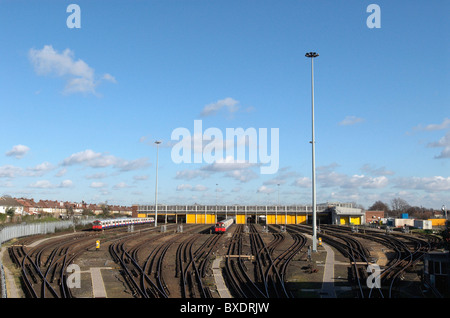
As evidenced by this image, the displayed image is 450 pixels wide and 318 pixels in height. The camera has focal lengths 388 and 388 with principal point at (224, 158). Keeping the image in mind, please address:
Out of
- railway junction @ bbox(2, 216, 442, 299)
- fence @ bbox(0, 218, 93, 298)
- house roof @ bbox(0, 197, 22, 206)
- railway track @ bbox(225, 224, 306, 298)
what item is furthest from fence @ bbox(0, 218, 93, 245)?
house roof @ bbox(0, 197, 22, 206)

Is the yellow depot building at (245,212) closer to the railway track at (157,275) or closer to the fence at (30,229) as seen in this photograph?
the fence at (30,229)

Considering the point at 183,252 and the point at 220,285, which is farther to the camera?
the point at 183,252

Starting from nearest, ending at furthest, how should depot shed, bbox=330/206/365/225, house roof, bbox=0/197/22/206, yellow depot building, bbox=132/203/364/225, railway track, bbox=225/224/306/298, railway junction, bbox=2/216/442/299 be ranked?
1. railway track, bbox=225/224/306/298
2. railway junction, bbox=2/216/442/299
3. depot shed, bbox=330/206/365/225
4. yellow depot building, bbox=132/203/364/225
5. house roof, bbox=0/197/22/206

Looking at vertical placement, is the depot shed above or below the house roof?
below

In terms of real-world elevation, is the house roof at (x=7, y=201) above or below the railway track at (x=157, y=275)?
above

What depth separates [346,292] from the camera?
19203 millimetres

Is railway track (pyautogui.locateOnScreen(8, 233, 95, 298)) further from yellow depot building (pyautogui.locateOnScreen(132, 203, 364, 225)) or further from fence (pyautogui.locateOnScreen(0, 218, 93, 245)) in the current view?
yellow depot building (pyautogui.locateOnScreen(132, 203, 364, 225))

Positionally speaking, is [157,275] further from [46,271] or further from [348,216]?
[348,216]

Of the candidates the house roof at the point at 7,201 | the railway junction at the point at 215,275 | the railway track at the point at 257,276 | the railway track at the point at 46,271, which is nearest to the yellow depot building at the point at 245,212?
the house roof at the point at 7,201

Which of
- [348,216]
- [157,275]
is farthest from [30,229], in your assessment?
[348,216]

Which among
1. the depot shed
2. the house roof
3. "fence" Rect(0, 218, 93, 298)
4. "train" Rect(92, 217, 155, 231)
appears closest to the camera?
"fence" Rect(0, 218, 93, 298)
